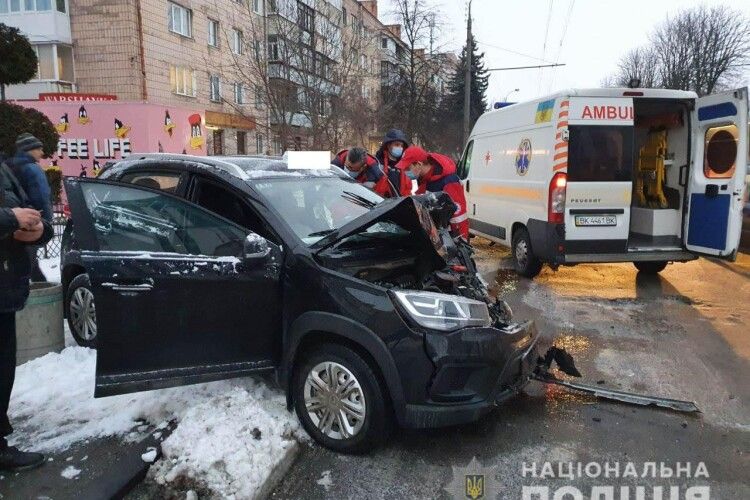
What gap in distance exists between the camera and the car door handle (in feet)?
10.8

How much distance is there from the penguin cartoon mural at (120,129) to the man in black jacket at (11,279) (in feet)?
40.1

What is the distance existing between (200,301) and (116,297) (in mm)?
490

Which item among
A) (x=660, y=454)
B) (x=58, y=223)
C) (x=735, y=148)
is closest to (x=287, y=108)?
(x=58, y=223)

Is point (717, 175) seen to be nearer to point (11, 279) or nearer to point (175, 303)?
point (175, 303)

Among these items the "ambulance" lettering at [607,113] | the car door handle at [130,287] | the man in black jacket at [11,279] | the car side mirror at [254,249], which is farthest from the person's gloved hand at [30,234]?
the "ambulance" lettering at [607,113]

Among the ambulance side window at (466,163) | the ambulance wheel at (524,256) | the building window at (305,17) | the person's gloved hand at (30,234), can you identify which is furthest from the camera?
the building window at (305,17)

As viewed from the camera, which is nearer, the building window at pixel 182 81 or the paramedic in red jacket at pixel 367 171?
the paramedic in red jacket at pixel 367 171

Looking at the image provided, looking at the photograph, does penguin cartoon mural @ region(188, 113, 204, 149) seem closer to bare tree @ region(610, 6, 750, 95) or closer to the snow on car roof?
the snow on car roof

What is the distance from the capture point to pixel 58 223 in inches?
366

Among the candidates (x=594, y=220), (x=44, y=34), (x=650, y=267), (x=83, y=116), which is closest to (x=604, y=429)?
(x=594, y=220)

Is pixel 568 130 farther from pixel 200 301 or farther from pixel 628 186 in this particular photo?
pixel 200 301

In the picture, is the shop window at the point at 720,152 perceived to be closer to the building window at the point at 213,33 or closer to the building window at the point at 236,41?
the building window at the point at 213,33

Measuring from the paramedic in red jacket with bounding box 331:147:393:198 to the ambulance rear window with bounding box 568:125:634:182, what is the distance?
8.26ft

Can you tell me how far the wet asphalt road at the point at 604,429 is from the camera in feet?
10.2
